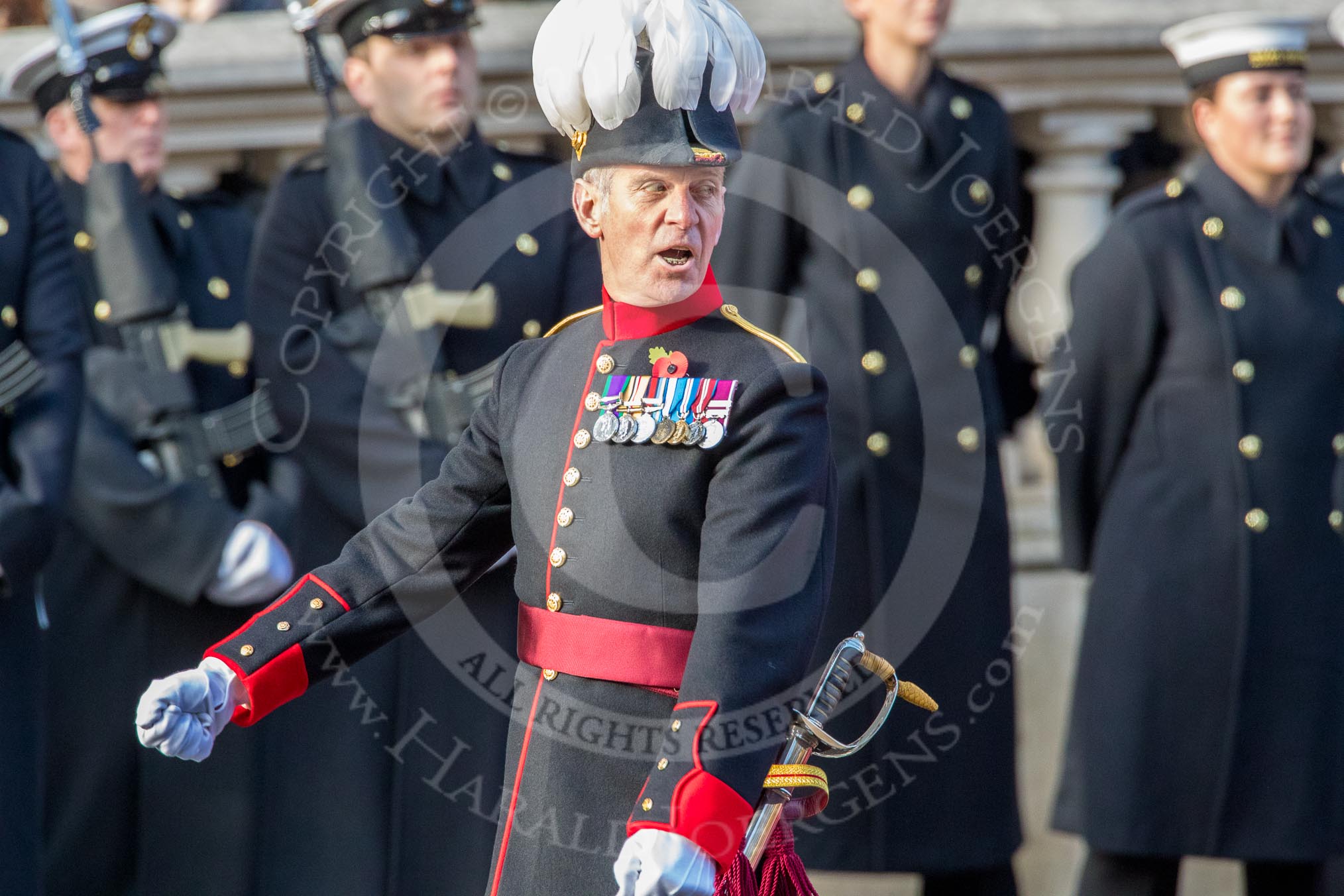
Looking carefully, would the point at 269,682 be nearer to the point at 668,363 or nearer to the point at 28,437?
the point at 668,363

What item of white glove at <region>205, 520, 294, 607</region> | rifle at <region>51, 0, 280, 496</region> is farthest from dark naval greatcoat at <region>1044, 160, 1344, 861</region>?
rifle at <region>51, 0, 280, 496</region>

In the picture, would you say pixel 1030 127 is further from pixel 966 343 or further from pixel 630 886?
pixel 630 886

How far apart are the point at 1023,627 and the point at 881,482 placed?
1.03 metres

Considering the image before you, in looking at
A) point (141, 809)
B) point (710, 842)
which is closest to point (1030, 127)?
point (141, 809)

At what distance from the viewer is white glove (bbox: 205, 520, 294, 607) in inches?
183

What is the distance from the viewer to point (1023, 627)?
5.38 metres

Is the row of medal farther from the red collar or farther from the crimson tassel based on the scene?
the crimson tassel

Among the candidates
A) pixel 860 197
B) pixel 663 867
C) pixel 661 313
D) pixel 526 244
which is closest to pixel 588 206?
pixel 661 313

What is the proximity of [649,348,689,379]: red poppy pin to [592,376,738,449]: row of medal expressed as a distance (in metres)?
0.01

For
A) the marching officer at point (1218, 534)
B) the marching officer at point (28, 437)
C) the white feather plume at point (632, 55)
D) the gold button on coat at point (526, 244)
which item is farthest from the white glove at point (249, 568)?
the white feather plume at point (632, 55)

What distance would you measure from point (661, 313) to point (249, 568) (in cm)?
209

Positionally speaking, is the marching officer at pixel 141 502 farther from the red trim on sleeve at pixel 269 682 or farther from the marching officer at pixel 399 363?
the red trim on sleeve at pixel 269 682

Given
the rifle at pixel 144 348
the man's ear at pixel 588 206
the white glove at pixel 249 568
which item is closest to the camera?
the man's ear at pixel 588 206

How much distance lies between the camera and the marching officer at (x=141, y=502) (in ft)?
15.4
